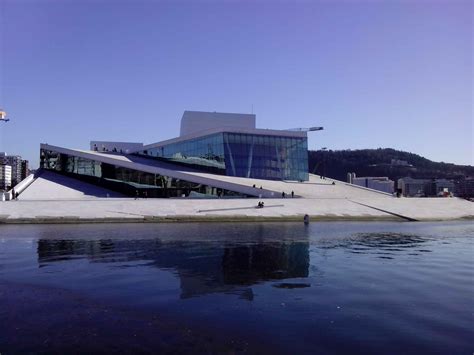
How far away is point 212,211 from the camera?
27672mm

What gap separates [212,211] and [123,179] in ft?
51.3

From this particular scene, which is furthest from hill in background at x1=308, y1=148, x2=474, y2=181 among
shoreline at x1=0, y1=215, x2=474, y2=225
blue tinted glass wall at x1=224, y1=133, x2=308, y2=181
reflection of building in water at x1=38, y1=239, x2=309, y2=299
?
reflection of building in water at x1=38, y1=239, x2=309, y2=299

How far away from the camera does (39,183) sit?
39.0m

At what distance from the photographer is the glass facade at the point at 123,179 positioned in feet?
120

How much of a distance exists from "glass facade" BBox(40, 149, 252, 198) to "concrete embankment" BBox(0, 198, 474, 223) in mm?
6262

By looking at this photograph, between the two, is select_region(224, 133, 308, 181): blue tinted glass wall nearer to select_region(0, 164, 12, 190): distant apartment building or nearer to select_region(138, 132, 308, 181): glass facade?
select_region(138, 132, 308, 181): glass facade

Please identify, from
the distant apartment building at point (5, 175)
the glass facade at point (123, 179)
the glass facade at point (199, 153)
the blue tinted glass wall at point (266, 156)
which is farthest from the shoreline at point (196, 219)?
the distant apartment building at point (5, 175)

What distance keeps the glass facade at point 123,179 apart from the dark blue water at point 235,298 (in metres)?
21.5

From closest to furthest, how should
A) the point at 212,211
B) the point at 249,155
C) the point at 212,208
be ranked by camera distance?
the point at 212,211 → the point at 212,208 → the point at 249,155

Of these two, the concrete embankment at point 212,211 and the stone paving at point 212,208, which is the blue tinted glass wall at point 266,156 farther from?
the concrete embankment at point 212,211

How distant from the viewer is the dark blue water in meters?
5.84

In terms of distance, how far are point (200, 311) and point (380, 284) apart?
163 inches

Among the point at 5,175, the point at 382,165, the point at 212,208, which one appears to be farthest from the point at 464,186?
the point at 5,175

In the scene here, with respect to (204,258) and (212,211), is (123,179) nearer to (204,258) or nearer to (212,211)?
(212,211)
